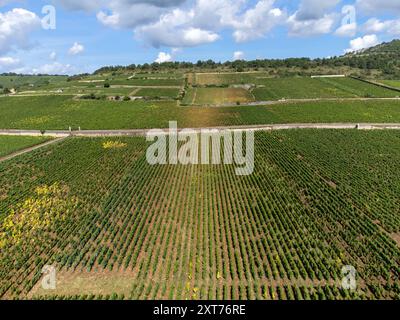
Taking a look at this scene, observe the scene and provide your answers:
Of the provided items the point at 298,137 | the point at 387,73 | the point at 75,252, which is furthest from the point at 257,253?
the point at 387,73

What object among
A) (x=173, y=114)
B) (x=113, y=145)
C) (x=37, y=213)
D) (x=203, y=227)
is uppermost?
(x=173, y=114)

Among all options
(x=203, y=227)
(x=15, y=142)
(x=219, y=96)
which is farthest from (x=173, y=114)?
(x=203, y=227)

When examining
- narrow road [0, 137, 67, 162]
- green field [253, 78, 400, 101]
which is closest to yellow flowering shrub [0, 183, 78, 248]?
narrow road [0, 137, 67, 162]

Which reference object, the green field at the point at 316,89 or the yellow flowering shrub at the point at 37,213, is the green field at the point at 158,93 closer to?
the green field at the point at 316,89

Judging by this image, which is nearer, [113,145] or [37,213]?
[37,213]

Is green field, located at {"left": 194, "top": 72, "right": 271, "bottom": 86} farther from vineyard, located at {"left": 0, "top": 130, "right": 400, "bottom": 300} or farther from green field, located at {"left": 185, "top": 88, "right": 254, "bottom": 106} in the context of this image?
vineyard, located at {"left": 0, "top": 130, "right": 400, "bottom": 300}

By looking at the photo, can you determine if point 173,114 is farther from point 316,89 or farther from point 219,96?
Answer: point 316,89
